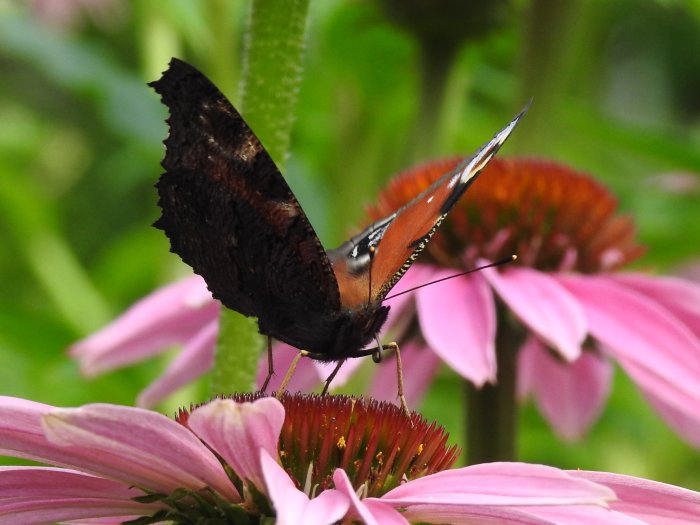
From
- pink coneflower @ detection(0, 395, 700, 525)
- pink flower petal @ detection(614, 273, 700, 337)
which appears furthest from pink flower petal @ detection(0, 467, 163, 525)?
pink flower petal @ detection(614, 273, 700, 337)

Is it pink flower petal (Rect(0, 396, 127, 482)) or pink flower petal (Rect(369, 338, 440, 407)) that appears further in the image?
pink flower petal (Rect(369, 338, 440, 407))

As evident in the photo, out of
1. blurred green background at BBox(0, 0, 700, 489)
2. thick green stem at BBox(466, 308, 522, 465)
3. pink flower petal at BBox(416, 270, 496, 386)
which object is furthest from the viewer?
blurred green background at BBox(0, 0, 700, 489)

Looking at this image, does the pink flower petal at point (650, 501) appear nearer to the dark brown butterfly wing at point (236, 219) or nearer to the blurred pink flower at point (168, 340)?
the dark brown butterfly wing at point (236, 219)

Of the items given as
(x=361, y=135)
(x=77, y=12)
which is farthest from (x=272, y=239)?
(x=77, y=12)

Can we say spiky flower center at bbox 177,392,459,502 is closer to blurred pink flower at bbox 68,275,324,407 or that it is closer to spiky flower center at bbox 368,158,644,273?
blurred pink flower at bbox 68,275,324,407

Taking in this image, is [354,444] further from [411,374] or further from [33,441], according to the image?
[411,374]

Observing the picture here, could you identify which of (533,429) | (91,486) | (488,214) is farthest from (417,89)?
(91,486)
